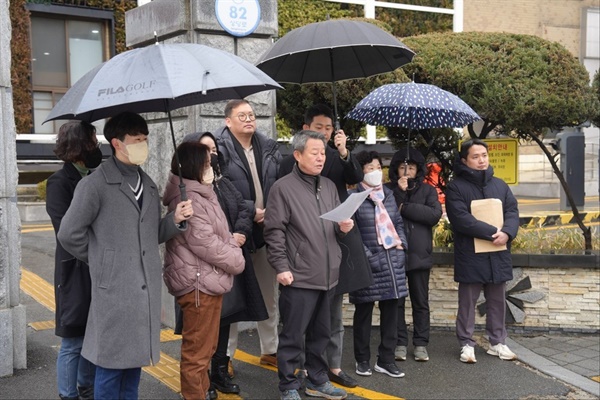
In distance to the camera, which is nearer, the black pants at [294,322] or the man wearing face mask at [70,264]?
the man wearing face mask at [70,264]

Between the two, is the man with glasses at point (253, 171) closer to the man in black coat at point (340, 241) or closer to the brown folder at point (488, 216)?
the man in black coat at point (340, 241)

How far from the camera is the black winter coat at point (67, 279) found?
4.04m

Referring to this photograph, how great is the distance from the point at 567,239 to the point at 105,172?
5.51m

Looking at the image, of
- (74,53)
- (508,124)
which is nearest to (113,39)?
(74,53)

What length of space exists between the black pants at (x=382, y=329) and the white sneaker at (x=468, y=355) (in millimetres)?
791

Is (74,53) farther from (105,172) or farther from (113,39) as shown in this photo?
(105,172)

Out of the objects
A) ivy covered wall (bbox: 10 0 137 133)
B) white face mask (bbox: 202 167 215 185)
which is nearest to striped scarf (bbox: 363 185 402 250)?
white face mask (bbox: 202 167 215 185)

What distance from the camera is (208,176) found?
4305mm

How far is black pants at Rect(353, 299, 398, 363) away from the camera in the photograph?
17.9 ft

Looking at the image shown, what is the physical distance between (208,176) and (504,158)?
5.47 m

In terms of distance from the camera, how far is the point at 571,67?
300 inches

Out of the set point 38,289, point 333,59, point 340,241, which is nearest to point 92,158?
point 340,241

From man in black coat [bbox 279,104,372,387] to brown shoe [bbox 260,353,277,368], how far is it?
0.52 meters

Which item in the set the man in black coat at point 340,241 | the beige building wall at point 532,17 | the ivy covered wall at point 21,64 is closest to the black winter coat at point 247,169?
the man in black coat at point 340,241
